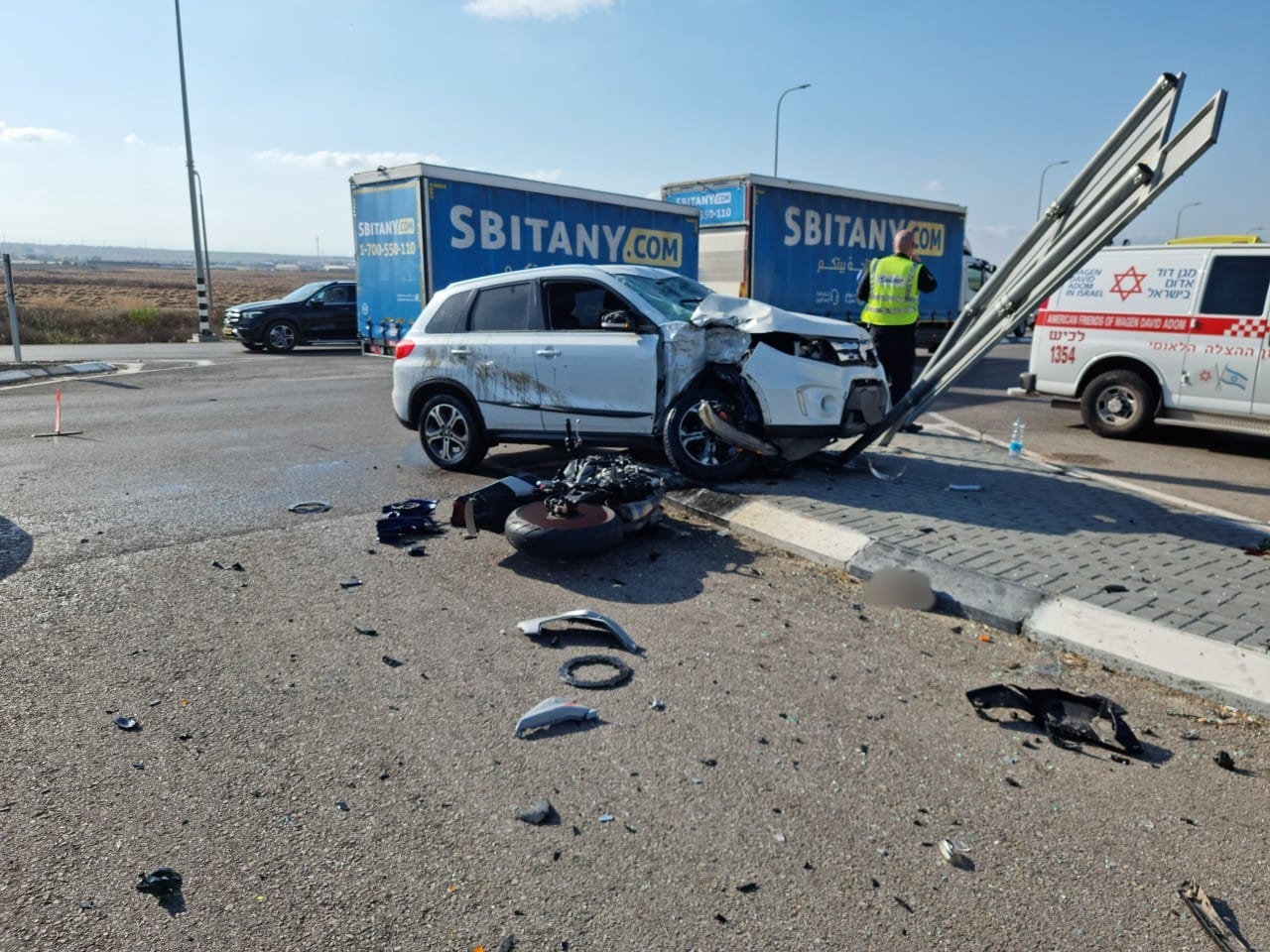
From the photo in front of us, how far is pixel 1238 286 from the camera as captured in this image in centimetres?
924

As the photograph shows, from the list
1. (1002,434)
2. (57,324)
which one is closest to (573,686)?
(1002,434)

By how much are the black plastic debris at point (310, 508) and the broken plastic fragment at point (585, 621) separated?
9.17ft

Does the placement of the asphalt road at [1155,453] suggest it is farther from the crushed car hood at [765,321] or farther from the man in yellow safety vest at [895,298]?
the crushed car hood at [765,321]

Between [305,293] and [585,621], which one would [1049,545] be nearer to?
[585,621]

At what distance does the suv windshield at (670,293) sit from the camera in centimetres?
755

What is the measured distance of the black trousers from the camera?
9625 mm

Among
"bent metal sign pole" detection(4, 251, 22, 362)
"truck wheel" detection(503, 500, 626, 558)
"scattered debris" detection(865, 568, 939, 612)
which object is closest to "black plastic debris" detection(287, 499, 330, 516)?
"truck wheel" detection(503, 500, 626, 558)

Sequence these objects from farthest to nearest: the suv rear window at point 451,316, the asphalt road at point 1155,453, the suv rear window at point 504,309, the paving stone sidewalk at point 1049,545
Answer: the suv rear window at point 451,316 → the suv rear window at point 504,309 → the asphalt road at point 1155,453 → the paving stone sidewalk at point 1049,545

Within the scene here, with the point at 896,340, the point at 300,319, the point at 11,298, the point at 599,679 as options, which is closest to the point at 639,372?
the point at 896,340

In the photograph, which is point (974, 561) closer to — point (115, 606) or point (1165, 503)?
point (1165, 503)

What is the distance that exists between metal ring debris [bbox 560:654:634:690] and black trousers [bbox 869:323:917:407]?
6319 millimetres

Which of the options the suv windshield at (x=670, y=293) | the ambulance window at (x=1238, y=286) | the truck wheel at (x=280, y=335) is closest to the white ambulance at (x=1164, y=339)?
the ambulance window at (x=1238, y=286)

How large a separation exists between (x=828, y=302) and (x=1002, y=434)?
29.7 feet

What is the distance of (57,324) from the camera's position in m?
27.7
